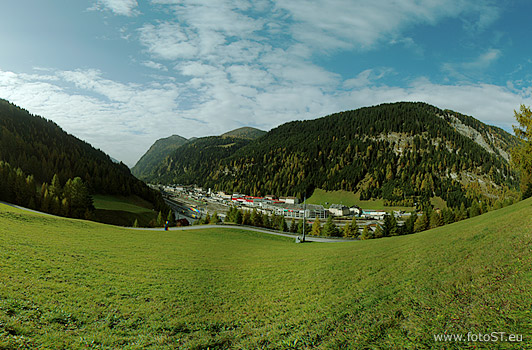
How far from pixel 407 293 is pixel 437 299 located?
52.7 inches

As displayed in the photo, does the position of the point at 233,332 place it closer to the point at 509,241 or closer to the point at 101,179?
the point at 509,241

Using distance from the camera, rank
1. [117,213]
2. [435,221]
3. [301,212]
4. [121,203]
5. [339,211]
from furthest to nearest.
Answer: [339,211]
[301,212]
[121,203]
[117,213]
[435,221]

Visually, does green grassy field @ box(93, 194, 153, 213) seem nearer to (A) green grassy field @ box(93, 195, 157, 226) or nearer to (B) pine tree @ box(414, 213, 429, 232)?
(A) green grassy field @ box(93, 195, 157, 226)

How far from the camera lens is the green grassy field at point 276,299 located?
302 inches

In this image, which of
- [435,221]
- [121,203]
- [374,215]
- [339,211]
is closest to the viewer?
[435,221]

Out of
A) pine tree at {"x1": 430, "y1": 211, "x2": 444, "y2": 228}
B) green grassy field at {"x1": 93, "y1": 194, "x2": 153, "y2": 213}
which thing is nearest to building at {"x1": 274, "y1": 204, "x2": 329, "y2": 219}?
pine tree at {"x1": 430, "y1": 211, "x2": 444, "y2": 228}

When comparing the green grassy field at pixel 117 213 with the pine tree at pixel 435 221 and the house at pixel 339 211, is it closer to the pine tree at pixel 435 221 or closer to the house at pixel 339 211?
the pine tree at pixel 435 221

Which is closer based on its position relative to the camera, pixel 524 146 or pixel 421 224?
pixel 524 146

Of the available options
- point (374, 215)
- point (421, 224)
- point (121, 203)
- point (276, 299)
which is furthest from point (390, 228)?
point (374, 215)

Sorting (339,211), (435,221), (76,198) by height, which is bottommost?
(76,198)

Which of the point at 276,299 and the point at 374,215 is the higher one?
the point at 276,299

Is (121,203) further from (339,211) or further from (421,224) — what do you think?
(339,211)

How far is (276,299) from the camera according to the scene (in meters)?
12.7

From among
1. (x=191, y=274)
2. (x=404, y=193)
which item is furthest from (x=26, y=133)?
(x=404, y=193)
